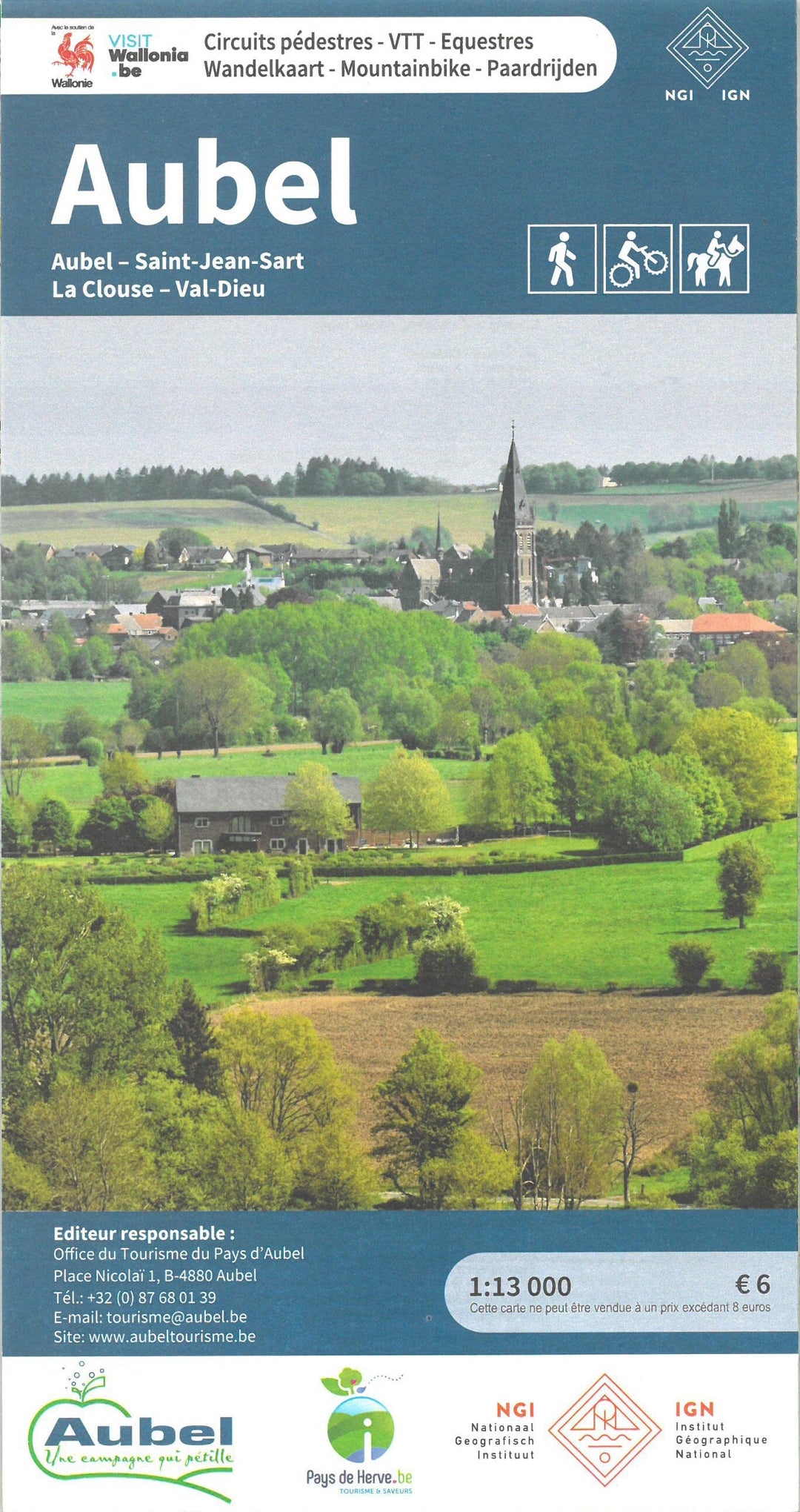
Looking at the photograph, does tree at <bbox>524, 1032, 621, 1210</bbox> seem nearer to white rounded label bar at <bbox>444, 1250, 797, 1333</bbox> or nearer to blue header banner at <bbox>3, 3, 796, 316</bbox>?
white rounded label bar at <bbox>444, 1250, 797, 1333</bbox>

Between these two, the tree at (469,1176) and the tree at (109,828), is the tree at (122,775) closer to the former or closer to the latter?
the tree at (109,828)

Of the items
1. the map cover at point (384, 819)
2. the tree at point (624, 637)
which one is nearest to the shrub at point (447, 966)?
the map cover at point (384, 819)

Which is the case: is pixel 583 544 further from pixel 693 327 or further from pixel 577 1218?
pixel 577 1218

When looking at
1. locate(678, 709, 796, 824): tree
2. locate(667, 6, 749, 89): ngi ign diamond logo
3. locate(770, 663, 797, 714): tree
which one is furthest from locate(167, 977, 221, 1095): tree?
locate(667, 6, 749, 89): ngi ign diamond logo

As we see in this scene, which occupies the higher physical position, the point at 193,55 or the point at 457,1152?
the point at 193,55

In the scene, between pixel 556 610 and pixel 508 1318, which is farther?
pixel 556 610

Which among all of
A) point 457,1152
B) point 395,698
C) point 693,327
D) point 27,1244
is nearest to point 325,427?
point 395,698
